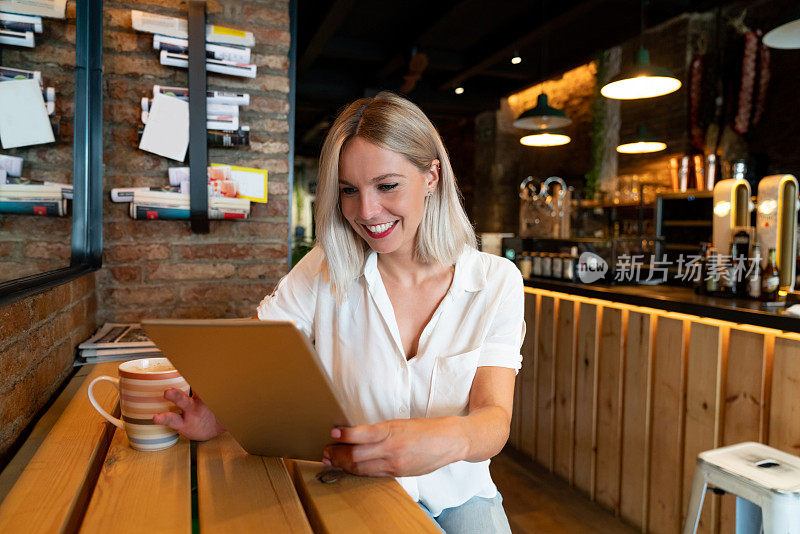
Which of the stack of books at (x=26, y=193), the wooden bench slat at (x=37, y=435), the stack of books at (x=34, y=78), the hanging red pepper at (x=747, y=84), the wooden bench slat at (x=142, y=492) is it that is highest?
the hanging red pepper at (x=747, y=84)

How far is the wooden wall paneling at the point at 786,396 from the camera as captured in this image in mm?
1822

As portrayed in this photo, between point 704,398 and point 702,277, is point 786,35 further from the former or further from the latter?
point 704,398

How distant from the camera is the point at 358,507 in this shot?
29.2 inches

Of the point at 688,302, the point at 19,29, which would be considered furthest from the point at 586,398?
the point at 19,29

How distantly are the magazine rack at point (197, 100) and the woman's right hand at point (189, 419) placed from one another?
1331mm

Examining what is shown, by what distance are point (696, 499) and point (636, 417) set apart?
2.83 ft

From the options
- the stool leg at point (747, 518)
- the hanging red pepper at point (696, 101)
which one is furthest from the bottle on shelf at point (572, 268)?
the hanging red pepper at point (696, 101)

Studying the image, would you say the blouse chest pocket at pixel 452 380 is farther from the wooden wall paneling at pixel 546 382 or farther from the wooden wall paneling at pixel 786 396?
the wooden wall paneling at pixel 546 382

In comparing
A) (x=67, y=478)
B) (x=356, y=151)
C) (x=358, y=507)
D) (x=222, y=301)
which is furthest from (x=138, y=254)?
(x=358, y=507)

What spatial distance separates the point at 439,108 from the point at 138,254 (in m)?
6.25

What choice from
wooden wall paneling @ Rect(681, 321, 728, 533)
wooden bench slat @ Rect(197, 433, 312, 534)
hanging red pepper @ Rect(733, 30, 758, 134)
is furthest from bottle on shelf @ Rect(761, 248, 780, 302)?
hanging red pepper @ Rect(733, 30, 758, 134)

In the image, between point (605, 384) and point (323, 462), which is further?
point (605, 384)

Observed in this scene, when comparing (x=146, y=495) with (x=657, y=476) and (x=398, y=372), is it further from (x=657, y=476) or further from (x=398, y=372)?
(x=657, y=476)

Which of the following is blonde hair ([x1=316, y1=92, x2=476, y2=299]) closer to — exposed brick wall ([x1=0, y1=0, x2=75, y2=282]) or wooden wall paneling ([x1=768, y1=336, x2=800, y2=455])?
exposed brick wall ([x1=0, y1=0, x2=75, y2=282])
